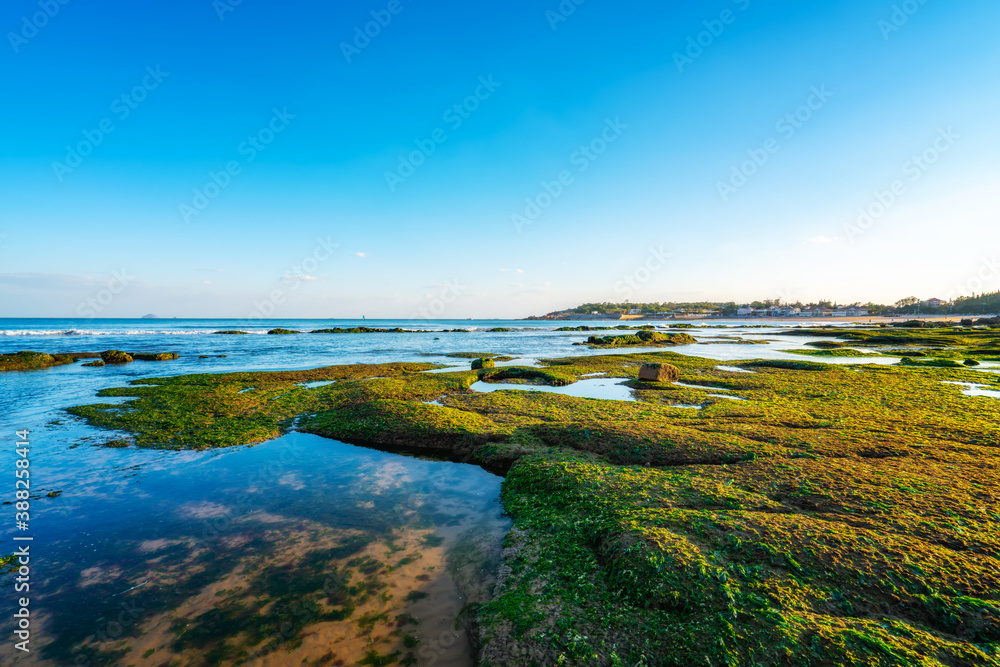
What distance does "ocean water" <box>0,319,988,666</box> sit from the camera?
585 cm

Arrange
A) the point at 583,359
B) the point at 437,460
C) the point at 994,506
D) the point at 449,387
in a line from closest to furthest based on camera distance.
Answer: the point at 994,506, the point at 437,460, the point at 449,387, the point at 583,359

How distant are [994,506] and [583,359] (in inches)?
1182

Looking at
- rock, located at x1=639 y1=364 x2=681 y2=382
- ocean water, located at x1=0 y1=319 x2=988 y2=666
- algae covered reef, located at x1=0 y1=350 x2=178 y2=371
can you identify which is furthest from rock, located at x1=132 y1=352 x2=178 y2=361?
rock, located at x1=639 y1=364 x2=681 y2=382

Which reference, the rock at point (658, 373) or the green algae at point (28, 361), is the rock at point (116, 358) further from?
the rock at point (658, 373)

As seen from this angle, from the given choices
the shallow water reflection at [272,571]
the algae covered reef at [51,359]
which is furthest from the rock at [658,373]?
the algae covered reef at [51,359]

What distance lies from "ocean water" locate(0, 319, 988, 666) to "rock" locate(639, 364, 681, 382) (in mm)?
16090

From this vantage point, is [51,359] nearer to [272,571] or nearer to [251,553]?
[251,553]

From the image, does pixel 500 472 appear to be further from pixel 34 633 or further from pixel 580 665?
pixel 34 633

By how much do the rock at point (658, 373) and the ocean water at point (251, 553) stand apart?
16.1 m

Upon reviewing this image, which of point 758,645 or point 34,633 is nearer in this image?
point 758,645

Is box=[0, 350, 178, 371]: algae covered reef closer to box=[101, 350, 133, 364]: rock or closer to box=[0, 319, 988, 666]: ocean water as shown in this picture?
box=[101, 350, 133, 364]: rock

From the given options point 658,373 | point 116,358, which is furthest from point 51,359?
point 658,373

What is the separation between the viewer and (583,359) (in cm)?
3734

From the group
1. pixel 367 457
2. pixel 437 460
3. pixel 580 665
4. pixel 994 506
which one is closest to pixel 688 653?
pixel 580 665
